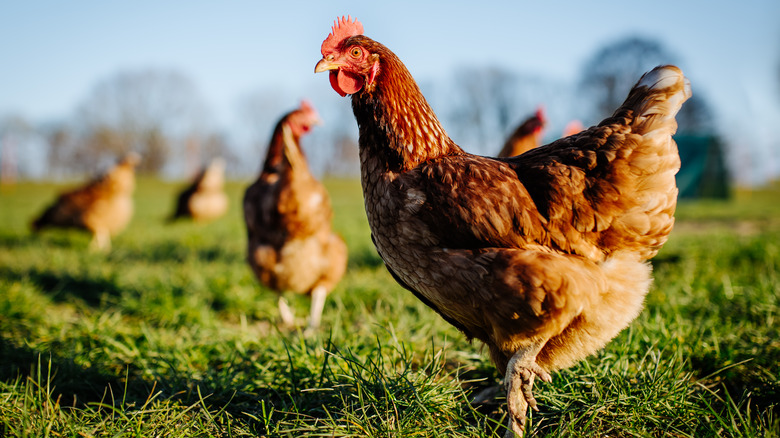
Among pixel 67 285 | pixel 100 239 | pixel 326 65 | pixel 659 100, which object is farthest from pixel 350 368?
pixel 100 239

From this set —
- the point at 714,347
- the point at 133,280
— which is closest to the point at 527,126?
the point at 714,347

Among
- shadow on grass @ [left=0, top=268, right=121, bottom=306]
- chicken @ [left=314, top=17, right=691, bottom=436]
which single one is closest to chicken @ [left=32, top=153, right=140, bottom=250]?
shadow on grass @ [left=0, top=268, right=121, bottom=306]

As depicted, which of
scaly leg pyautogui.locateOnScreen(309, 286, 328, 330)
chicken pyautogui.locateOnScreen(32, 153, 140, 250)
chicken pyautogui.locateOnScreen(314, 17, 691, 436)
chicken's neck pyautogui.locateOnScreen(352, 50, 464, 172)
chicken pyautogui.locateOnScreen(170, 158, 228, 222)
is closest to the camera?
chicken pyautogui.locateOnScreen(314, 17, 691, 436)

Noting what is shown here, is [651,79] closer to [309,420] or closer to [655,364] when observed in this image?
[655,364]

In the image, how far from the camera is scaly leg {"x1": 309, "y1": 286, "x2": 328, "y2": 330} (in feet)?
12.1

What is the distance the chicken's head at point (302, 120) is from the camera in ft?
13.6

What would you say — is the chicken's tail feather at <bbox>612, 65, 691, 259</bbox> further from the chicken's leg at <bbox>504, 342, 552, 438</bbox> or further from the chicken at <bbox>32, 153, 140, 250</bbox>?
the chicken at <bbox>32, 153, 140, 250</bbox>

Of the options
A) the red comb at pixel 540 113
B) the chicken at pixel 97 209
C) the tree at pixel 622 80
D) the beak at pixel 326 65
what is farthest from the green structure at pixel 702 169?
the chicken at pixel 97 209

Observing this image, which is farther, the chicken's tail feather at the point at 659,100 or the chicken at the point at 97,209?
the chicken at the point at 97,209

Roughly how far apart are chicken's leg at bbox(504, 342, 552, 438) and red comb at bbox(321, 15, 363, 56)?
1.80m

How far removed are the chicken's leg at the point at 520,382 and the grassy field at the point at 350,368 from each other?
0.09 m

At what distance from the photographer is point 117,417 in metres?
1.96

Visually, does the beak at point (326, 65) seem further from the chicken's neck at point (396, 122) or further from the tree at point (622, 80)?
the tree at point (622, 80)

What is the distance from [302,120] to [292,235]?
1.16 meters
